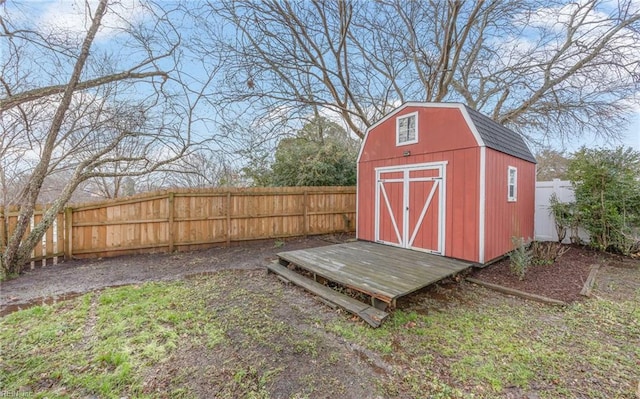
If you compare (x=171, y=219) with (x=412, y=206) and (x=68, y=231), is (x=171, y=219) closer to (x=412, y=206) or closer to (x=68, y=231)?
(x=68, y=231)

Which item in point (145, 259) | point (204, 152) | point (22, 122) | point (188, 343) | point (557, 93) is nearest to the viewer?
point (188, 343)

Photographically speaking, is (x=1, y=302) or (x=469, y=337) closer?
(x=469, y=337)

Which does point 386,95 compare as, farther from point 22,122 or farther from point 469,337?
point 22,122

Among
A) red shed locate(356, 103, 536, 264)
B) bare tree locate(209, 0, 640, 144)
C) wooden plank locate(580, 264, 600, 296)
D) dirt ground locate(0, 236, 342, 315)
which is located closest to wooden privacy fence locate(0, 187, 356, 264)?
dirt ground locate(0, 236, 342, 315)

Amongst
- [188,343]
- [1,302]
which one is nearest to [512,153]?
[188,343]

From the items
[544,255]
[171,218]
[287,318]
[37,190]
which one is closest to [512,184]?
[544,255]

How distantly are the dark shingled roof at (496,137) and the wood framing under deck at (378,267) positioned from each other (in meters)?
2.58

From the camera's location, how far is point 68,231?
5.54 m

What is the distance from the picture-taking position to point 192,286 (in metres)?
4.27

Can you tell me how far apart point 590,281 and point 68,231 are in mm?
A: 10380

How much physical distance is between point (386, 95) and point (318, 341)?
1037 centimetres

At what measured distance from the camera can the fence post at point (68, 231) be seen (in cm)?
550

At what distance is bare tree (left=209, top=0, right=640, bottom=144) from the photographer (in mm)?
7094

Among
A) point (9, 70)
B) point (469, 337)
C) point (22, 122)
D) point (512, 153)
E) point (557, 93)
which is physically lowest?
point (469, 337)
